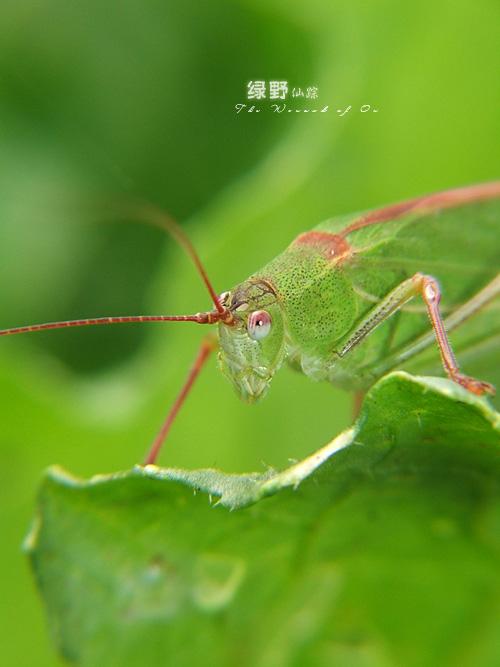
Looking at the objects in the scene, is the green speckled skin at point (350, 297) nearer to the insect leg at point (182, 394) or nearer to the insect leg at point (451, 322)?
the insect leg at point (451, 322)

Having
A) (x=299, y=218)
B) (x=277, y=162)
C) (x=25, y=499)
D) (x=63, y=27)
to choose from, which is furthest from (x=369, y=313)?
(x=63, y=27)

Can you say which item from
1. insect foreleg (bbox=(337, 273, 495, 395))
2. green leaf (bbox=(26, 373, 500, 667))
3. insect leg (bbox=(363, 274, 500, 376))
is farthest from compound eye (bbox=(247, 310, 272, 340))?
green leaf (bbox=(26, 373, 500, 667))

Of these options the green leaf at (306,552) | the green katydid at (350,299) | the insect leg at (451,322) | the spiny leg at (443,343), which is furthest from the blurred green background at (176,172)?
the green leaf at (306,552)

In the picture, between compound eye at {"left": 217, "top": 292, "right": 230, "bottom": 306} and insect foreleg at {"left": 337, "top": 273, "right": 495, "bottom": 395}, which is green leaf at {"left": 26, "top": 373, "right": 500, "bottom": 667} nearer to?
insect foreleg at {"left": 337, "top": 273, "right": 495, "bottom": 395}

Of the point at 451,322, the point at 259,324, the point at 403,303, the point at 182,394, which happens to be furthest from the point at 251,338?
the point at 451,322

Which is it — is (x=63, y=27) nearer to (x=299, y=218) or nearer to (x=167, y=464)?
(x=299, y=218)

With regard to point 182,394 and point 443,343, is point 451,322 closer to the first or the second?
point 443,343

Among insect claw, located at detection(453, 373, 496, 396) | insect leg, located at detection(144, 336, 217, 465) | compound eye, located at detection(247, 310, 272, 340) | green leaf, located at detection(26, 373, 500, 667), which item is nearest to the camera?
green leaf, located at detection(26, 373, 500, 667)
